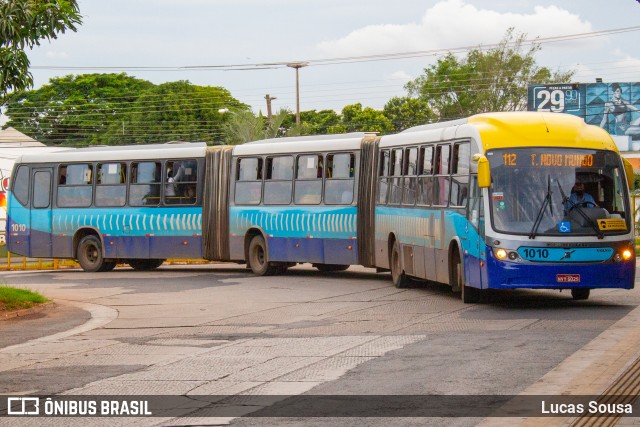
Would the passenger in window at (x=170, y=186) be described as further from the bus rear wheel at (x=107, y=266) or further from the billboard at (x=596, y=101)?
the billboard at (x=596, y=101)

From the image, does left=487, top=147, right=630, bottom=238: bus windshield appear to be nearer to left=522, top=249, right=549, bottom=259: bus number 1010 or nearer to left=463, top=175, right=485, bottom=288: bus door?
left=522, top=249, right=549, bottom=259: bus number 1010

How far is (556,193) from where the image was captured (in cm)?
1823

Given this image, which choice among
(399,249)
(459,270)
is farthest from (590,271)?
(399,249)

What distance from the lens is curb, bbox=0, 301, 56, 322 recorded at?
19342 mm

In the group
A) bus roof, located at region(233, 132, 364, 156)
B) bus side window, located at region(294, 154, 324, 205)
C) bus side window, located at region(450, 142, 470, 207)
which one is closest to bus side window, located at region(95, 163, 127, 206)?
bus roof, located at region(233, 132, 364, 156)

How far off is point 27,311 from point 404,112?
225ft

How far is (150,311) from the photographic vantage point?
20203 mm

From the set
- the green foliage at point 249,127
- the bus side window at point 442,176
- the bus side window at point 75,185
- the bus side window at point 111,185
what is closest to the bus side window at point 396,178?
the bus side window at point 442,176

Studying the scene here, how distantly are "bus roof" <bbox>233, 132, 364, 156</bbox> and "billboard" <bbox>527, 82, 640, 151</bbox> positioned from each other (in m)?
47.4

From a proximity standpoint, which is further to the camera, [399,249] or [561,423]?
[399,249]

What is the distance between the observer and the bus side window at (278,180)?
2845 centimetres

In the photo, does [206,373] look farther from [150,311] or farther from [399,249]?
[399,249]

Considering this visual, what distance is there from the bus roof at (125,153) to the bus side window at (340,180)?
4.84 metres

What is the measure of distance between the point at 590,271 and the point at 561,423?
9386 mm
